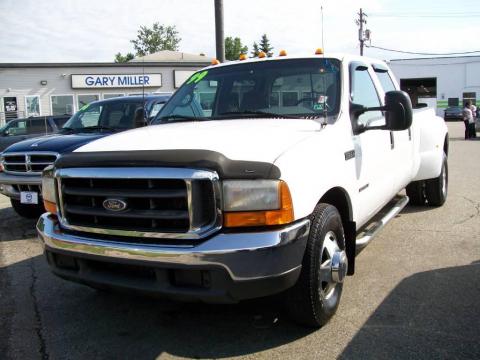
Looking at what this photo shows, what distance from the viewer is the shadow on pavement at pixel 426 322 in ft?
9.90

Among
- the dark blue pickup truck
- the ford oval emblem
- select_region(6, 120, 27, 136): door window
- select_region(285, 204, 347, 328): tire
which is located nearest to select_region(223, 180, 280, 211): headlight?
select_region(285, 204, 347, 328): tire

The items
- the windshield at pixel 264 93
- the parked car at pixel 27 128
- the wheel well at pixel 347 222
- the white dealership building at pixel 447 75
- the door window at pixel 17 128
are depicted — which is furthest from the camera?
the white dealership building at pixel 447 75

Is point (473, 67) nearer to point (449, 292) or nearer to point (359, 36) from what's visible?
point (359, 36)

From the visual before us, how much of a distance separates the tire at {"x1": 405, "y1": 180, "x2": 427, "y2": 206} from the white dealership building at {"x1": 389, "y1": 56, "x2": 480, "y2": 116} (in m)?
43.7

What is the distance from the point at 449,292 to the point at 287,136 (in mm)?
1915

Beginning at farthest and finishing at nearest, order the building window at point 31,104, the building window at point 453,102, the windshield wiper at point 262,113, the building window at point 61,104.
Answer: the building window at point 453,102, the building window at point 61,104, the building window at point 31,104, the windshield wiper at point 262,113

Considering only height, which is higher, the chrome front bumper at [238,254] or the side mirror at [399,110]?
the side mirror at [399,110]

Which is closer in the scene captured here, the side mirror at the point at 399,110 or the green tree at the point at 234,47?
the side mirror at the point at 399,110

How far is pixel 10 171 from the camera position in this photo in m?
6.64

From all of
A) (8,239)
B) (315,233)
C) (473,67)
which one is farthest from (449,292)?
(473,67)

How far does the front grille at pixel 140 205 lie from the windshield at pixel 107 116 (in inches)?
168

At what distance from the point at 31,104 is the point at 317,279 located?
1153 inches

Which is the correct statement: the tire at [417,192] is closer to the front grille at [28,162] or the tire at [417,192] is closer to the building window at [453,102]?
the front grille at [28,162]

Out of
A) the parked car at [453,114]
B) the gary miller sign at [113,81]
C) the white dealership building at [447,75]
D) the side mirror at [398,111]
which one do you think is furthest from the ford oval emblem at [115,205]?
the white dealership building at [447,75]
